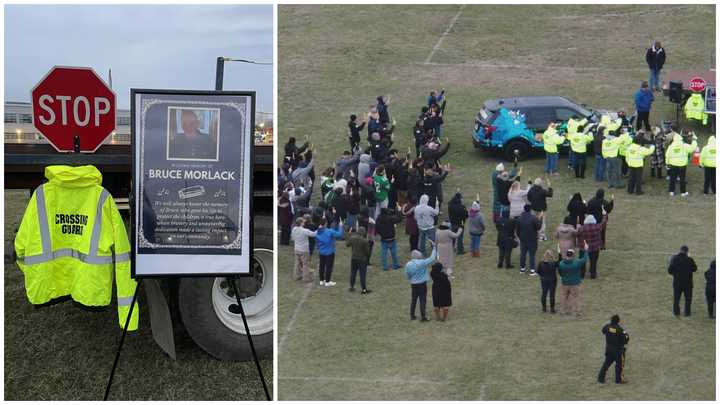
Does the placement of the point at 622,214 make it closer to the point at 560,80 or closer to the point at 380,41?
the point at 560,80

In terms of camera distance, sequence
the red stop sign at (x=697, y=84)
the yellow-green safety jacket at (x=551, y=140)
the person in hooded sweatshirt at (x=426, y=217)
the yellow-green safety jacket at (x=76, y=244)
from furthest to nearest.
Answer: the red stop sign at (x=697, y=84)
the yellow-green safety jacket at (x=551, y=140)
the person in hooded sweatshirt at (x=426, y=217)
the yellow-green safety jacket at (x=76, y=244)

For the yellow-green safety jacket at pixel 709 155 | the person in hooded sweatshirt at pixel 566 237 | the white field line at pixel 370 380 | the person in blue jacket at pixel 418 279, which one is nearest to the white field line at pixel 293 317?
the white field line at pixel 370 380

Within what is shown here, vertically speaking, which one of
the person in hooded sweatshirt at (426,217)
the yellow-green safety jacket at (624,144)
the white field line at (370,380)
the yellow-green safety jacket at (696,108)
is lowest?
the white field line at (370,380)

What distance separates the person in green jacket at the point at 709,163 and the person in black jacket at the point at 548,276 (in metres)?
4.29

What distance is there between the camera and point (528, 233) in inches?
696

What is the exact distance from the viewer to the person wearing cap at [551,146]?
68.6 feet

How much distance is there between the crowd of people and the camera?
1688cm

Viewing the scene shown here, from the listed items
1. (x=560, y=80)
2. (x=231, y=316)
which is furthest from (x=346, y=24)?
(x=231, y=316)

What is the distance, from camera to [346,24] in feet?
88.2

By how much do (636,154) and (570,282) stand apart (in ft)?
13.5

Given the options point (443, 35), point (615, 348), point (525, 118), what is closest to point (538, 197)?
point (525, 118)

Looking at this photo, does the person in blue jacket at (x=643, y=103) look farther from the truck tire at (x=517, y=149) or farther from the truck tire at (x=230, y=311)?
the truck tire at (x=230, y=311)

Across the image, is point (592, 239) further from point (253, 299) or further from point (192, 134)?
point (192, 134)

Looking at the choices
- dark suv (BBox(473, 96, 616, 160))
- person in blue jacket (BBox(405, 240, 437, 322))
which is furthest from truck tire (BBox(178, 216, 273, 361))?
dark suv (BBox(473, 96, 616, 160))
